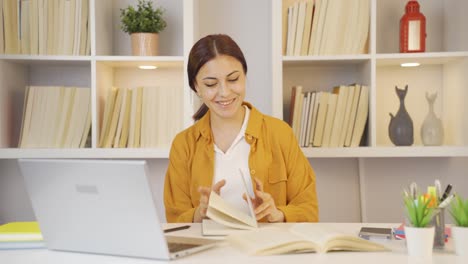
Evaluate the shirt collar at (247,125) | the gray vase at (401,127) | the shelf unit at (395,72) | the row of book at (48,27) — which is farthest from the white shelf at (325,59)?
the row of book at (48,27)

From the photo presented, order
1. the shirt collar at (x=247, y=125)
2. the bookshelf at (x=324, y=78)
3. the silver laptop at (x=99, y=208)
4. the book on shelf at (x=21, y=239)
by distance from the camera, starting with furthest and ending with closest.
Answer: the bookshelf at (x=324, y=78), the shirt collar at (x=247, y=125), the book on shelf at (x=21, y=239), the silver laptop at (x=99, y=208)

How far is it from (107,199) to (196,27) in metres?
1.68

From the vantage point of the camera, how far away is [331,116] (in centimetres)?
273

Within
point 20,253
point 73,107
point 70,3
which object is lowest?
point 20,253

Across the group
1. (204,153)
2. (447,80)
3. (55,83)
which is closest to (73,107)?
(55,83)

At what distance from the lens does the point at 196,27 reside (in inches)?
111

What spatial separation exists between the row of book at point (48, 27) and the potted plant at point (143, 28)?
0.20 m

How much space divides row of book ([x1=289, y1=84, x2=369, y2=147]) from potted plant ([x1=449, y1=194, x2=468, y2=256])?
1.38 m

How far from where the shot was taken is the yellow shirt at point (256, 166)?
7.06ft

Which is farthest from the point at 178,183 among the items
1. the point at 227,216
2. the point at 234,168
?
the point at 227,216

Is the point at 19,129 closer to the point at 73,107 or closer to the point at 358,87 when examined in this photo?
the point at 73,107

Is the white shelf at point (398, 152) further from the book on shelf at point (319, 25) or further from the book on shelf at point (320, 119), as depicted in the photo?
the book on shelf at point (319, 25)

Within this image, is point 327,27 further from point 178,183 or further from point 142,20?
point 178,183

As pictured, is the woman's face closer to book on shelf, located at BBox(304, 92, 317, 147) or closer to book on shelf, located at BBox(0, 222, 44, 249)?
book on shelf, located at BBox(304, 92, 317, 147)
